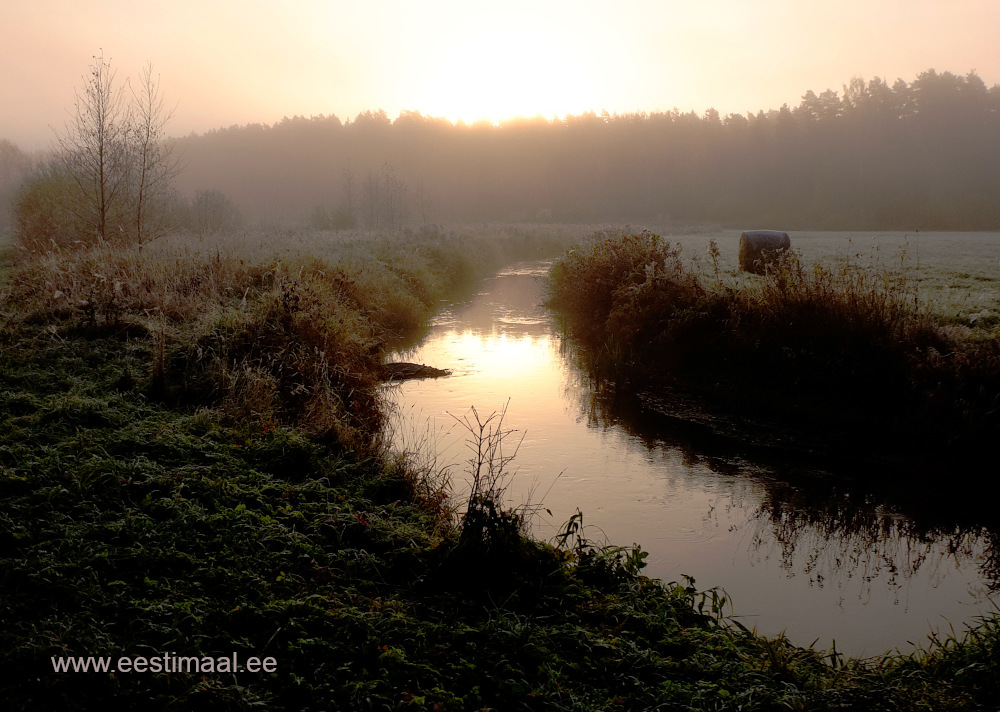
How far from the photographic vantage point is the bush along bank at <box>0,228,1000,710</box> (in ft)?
10.2

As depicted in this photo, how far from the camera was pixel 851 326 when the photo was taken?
9508 mm

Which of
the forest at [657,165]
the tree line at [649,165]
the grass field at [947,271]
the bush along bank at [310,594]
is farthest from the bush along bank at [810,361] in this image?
the forest at [657,165]

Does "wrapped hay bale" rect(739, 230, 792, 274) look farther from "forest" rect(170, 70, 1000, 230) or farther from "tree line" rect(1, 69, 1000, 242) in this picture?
"forest" rect(170, 70, 1000, 230)

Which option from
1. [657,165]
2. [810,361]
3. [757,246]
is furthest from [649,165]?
[810,361]

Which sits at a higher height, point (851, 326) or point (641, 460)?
point (851, 326)

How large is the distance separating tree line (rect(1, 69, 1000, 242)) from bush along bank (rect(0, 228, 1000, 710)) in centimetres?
4702

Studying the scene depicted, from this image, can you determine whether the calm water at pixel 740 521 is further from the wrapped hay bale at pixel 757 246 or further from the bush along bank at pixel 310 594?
the wrapped hay bale at pixel 757 246

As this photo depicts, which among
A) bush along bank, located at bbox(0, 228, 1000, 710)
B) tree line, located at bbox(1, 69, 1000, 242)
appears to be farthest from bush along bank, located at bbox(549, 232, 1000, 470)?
tree line, located at bbox(1, 69, 1000, 242)

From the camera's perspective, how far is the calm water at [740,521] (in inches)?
192

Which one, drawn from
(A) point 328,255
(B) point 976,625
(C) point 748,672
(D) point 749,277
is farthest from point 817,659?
(A) point 328,255

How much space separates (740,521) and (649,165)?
94.8m

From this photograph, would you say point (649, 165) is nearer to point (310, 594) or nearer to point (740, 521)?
point (740, 521)

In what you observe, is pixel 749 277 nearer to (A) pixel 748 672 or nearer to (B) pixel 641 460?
(B) pixel 641 460

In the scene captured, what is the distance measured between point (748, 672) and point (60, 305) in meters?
9.25
